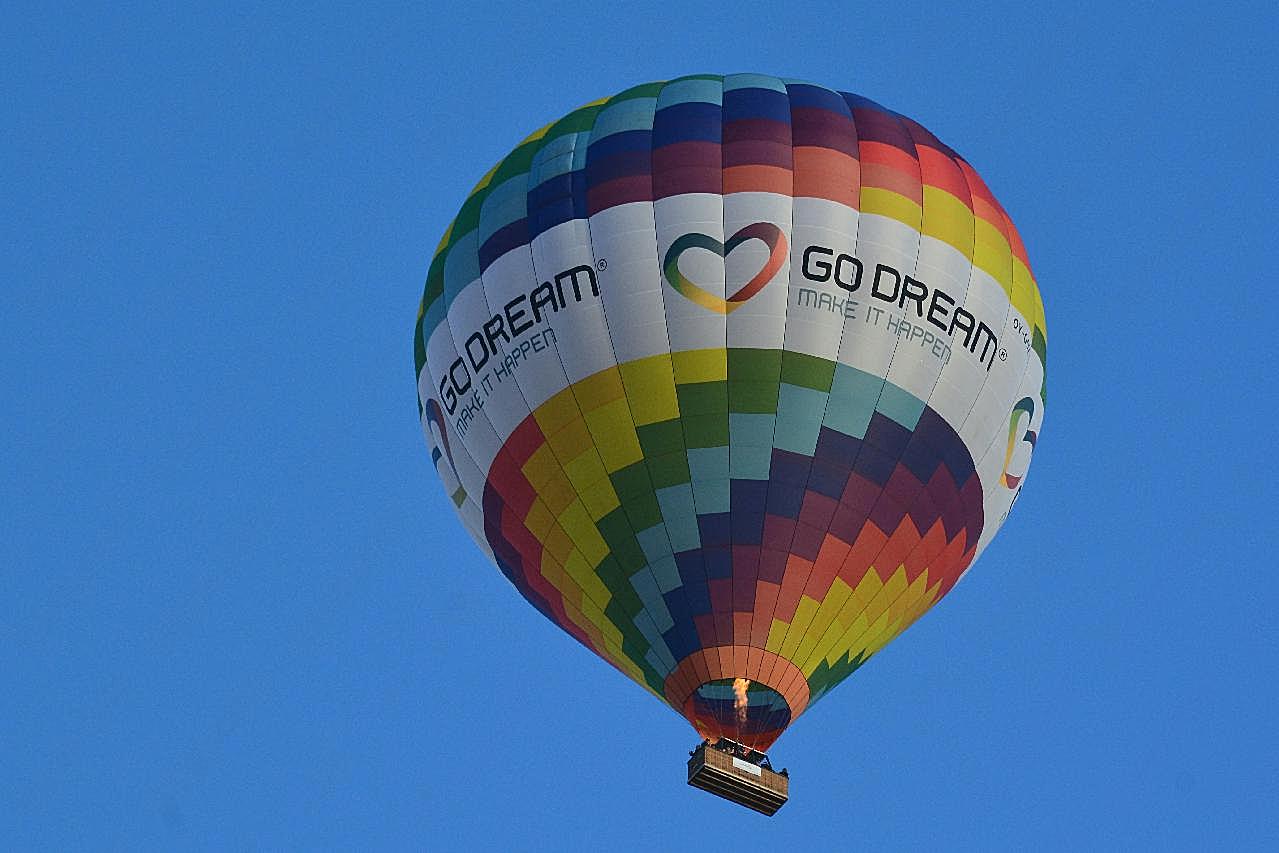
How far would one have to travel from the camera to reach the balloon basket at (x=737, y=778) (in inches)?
1008

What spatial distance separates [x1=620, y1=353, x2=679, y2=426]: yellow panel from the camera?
26391 millimetres

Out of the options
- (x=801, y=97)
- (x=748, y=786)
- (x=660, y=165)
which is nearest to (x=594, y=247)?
(x=660, y=165)

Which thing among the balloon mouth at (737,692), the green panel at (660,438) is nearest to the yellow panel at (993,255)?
the green panel at (660,438)

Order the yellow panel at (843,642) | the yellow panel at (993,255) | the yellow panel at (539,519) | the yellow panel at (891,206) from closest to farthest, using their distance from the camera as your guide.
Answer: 1. the yellow panel at (843,642)
2. the yellow panel at (539,519)
3. the yellow panel at (891,206)
4. the yellow panel at (993,255)

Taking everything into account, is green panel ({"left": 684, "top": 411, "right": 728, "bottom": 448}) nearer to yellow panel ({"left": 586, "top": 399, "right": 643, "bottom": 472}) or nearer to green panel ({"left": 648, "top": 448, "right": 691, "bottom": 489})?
green panel ({"left": 648, "top": 448, "right": 691, "bottom": 489})

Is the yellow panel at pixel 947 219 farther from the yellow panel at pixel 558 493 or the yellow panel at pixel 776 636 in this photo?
the yellow panel at pixel 558 493

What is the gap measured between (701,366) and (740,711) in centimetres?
332

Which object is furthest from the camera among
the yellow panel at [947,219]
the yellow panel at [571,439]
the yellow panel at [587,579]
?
the yellow panel at [947,219]

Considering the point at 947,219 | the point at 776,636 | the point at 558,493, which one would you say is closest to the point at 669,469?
the point at 558,493

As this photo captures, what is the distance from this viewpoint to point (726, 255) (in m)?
26.7

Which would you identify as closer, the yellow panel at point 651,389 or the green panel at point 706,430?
the green panel at point 706,430

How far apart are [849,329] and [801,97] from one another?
10.3ft

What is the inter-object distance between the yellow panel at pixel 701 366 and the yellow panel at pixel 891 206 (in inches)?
86.4

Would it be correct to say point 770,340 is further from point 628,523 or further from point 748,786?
point 748,786
